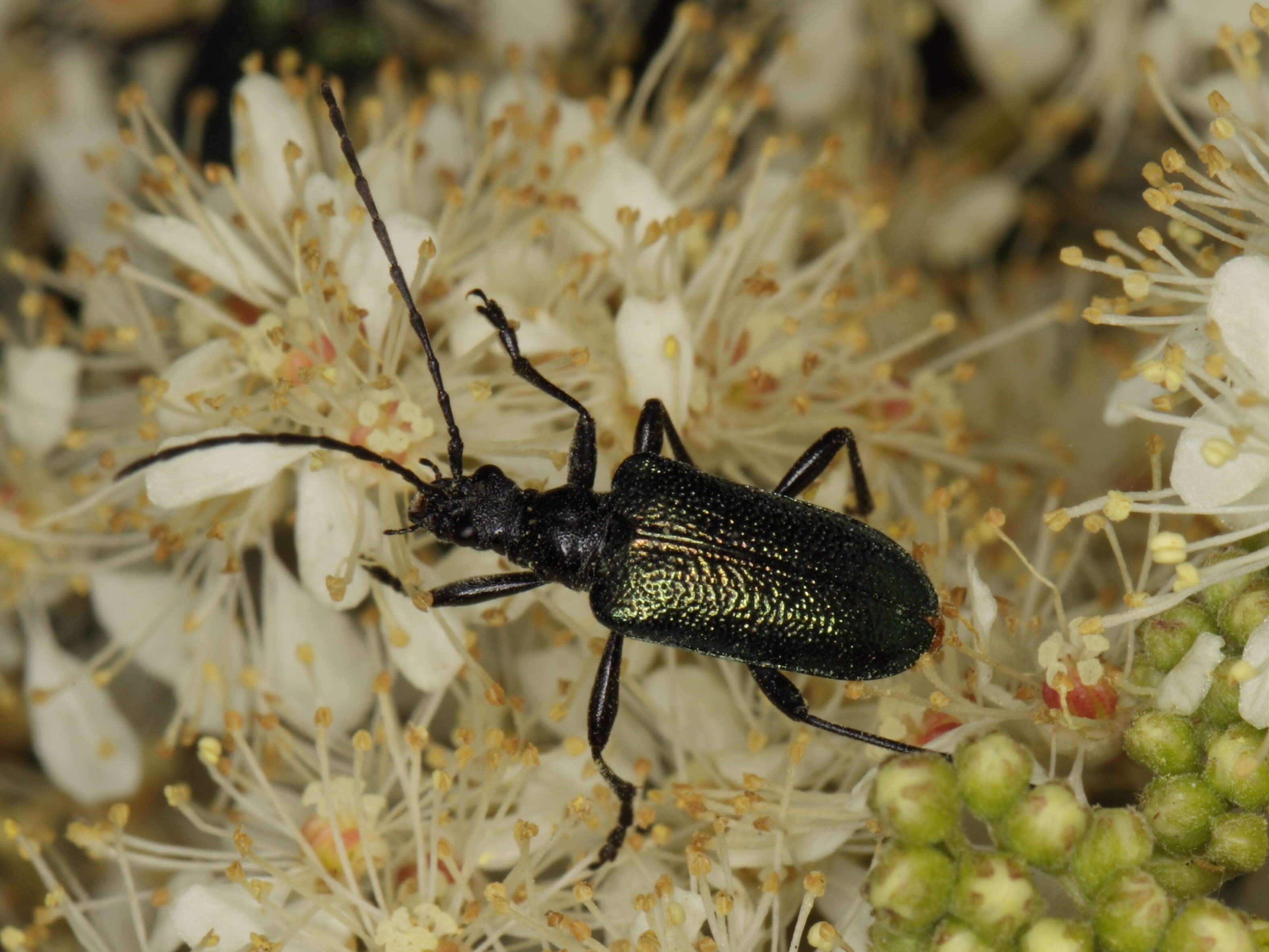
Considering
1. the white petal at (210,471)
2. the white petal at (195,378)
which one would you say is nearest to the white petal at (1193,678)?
the white petal at (210,471)

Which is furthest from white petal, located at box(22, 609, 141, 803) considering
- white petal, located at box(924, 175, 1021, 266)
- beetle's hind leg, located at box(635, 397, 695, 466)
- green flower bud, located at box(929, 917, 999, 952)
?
white petal, located at box(924, 175, 1021, 266)

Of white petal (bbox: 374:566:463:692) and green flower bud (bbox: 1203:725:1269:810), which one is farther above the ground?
green flower bud (bbox: 1203:725:1269:810)

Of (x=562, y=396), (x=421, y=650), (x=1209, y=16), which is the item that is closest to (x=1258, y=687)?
(x=562, y=396)

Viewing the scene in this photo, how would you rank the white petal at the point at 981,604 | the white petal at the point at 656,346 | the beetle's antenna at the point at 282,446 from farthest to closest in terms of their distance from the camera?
the white petal at the point at 656,346, the beetle's antenna at the point at 282,446, the white petal at the point at 981,604

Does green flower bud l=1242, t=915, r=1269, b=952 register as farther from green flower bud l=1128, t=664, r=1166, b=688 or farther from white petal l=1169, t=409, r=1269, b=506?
white petal l=1169, t=409, r=1269, b=506

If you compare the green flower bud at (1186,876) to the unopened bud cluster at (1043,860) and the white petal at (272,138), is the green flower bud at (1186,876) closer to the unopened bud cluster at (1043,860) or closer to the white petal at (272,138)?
the unopened bud cluster at (1043,860)

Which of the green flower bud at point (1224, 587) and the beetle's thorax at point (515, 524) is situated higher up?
the green flower bud at point (1224, 587)
